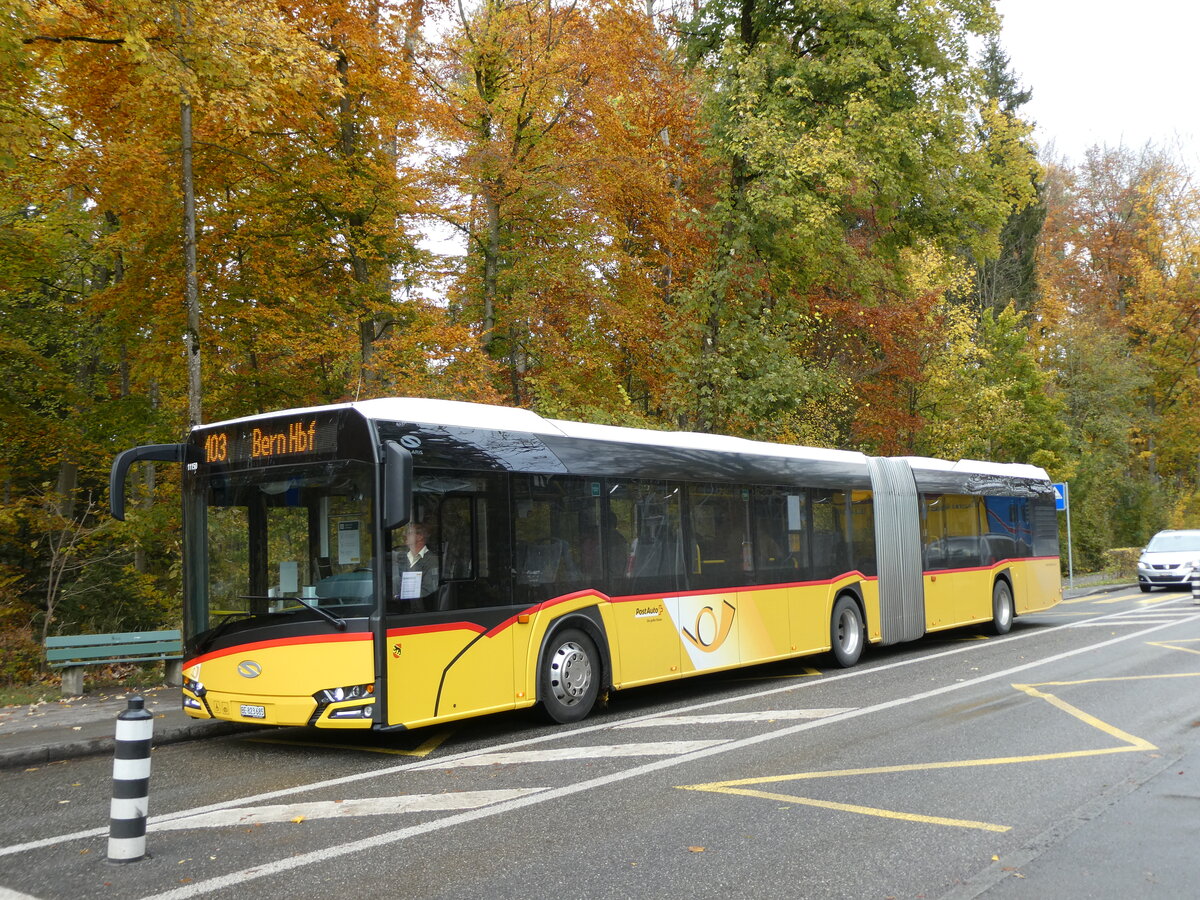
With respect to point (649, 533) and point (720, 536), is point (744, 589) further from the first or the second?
point (649, 533)

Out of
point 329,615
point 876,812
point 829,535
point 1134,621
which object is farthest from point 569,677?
point 1134,621

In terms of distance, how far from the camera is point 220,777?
815 cm

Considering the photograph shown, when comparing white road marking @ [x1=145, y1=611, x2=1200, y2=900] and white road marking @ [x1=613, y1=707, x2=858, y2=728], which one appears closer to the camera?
white road marking @ [x1=145, y1=611, x2=1200, y2=900]

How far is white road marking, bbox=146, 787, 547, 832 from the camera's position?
655cm

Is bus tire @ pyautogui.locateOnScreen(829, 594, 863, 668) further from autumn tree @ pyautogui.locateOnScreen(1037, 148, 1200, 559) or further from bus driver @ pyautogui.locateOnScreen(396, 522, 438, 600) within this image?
autumn tree @ pyautogui.locateOnScreen(1037, 148, 1200, 559)

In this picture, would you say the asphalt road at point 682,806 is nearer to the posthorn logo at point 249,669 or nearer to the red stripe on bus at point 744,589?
the posthorn logo at point 249,669

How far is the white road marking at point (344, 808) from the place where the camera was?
6.55 metres

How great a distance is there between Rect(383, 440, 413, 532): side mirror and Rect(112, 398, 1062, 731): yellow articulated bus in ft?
0.06

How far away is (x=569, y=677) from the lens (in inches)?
408

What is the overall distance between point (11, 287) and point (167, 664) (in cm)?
729

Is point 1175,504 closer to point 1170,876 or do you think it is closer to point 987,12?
point 987,12

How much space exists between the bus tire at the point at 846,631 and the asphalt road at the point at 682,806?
3.26 metres

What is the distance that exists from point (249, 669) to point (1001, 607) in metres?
15.1

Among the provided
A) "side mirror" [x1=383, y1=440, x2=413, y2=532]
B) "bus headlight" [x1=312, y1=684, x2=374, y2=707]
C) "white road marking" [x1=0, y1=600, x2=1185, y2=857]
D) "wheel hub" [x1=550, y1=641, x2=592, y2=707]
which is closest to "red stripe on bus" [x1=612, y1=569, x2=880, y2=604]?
"wheel hub" [x1=550, y1=641, x2=592, y2=707]
